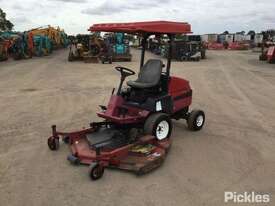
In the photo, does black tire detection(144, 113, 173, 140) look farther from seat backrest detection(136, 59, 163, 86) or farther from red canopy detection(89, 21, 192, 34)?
red canopy detection(89, 21, 192, 34)

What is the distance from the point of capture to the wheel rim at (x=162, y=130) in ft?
20.0

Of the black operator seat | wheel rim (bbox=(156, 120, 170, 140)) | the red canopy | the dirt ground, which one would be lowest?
the dirt ground

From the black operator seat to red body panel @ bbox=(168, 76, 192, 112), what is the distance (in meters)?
0.35

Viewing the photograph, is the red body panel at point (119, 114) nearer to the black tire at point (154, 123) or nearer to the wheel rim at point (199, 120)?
the black tire at point (154, 123)

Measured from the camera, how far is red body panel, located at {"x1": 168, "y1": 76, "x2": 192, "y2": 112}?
670 cm

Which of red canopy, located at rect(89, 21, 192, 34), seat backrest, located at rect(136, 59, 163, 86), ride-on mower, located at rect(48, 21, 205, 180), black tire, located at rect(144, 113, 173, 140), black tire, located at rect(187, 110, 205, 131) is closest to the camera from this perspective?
ride-on mower, located at rect(48, 21, 205, 180)

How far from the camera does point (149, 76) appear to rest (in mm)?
6531

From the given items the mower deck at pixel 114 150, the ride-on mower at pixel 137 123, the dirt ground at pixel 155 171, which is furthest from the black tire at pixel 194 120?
the mower deck at pixel 114 150

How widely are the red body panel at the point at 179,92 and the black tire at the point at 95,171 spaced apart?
225 centimetres

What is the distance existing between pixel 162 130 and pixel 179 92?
1009 mm

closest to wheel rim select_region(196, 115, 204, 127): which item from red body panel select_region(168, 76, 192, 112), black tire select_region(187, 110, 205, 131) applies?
black tire select_region(187, 110, 205, 131)

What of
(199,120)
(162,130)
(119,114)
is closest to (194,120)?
(199,120)

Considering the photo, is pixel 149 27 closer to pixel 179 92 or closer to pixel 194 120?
pixel 179 92

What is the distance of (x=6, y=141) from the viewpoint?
6531 millimetres
